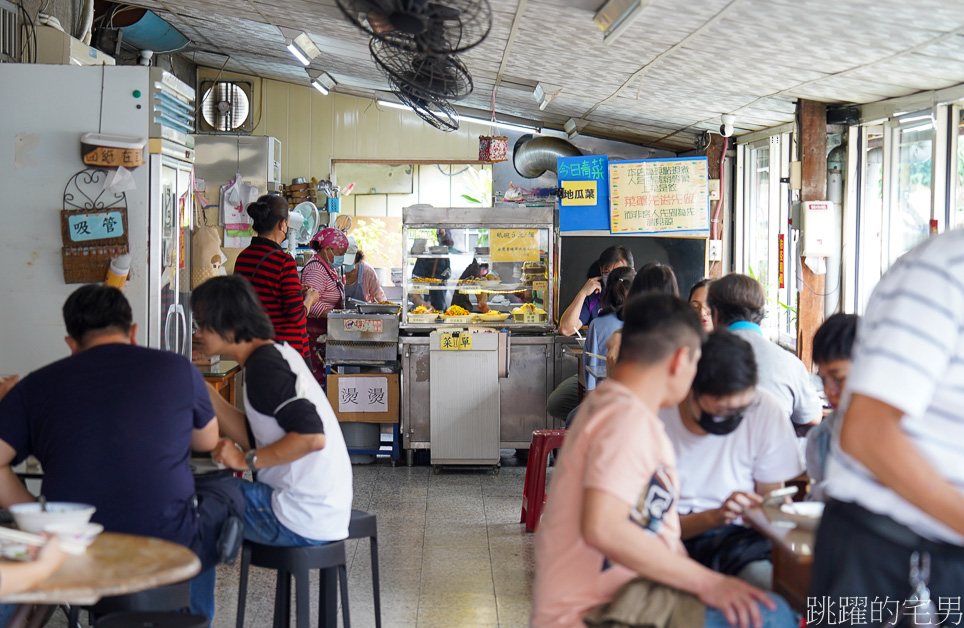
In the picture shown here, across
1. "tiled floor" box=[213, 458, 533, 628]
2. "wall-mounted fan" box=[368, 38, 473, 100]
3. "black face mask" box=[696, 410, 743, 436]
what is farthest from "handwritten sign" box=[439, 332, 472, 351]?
"black face mask" box=[696, 410, 743, 436]

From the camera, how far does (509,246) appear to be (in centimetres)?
683

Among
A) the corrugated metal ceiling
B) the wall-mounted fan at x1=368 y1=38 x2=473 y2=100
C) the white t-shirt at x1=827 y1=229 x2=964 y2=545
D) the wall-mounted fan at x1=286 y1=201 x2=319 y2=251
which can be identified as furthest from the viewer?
the wall-mounted fan at x1=286 y1=201 x2=319 y2=251

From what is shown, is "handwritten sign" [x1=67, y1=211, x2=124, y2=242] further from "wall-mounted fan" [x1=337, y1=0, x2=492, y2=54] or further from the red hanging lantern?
the red hanging lantern

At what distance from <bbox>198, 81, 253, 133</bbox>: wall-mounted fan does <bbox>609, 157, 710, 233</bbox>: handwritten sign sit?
5.33m

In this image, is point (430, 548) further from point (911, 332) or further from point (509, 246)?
point (911, 332)

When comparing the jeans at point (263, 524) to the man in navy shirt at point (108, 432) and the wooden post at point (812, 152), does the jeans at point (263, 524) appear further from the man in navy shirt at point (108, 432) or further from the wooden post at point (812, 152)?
the wooden post at point (812, 152)

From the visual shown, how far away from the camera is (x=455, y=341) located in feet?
20.9

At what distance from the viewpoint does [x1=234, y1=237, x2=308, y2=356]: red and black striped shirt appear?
17.1ft

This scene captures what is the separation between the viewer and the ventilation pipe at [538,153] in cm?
1016

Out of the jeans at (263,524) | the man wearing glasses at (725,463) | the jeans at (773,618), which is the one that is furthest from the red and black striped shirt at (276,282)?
the jeans at (773,618)

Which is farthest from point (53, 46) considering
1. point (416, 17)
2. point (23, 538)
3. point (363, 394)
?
A: point (23, 538)

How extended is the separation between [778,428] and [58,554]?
6.20ft

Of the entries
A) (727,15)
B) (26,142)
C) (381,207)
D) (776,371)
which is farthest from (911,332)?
(381,207)

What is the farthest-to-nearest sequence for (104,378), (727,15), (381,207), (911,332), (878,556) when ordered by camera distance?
(381,207)
(727,15)
(104,378)
(878,556)
(911,332)
